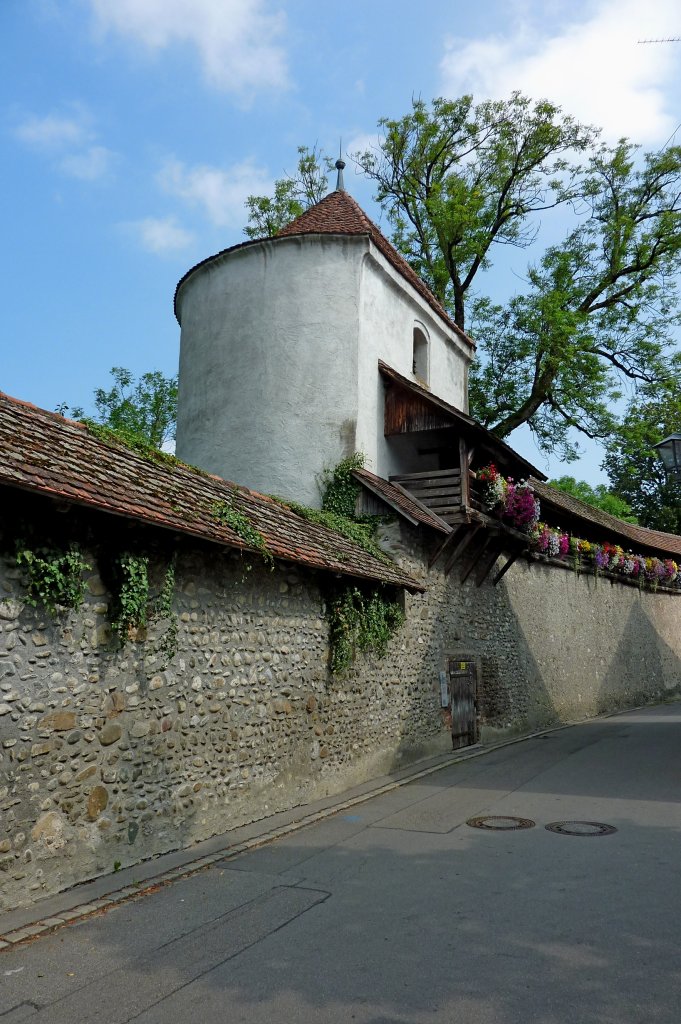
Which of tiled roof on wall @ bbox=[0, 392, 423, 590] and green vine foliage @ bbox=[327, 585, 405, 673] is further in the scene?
green vine foliage @ bbox=[327, 585, 405, 673]

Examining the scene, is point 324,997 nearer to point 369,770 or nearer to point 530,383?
point 369,770

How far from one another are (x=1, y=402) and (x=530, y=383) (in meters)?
19.2

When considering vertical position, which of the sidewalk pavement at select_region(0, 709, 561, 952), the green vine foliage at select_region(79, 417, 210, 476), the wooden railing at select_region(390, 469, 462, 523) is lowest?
the sidewalk pavement at select_region(0, 709, 561, 952)

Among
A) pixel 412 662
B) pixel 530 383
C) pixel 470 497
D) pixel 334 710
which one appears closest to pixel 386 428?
pixel 470 497

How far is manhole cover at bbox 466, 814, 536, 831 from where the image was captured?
8594 mm

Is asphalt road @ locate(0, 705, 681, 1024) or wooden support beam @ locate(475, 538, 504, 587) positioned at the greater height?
wooden support beam @ locate(475, 538, 504, 587)

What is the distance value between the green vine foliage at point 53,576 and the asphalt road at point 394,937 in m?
2.63

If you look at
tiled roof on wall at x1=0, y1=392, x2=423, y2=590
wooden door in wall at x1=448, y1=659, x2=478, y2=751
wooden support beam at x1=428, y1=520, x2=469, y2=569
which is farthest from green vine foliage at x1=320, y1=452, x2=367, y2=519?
wooden door in wall at x1=448, y1=659, x2=478, y2=751

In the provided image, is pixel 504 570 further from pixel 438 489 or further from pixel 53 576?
pixel 53 576

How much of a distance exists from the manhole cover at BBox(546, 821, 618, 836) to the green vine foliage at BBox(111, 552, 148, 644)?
203 inches

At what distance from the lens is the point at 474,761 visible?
46.0 feet

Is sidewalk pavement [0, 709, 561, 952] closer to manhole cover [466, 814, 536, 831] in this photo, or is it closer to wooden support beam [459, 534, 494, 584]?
manhole cover [466, 814, 536, 831]

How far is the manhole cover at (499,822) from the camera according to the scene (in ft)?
28.2

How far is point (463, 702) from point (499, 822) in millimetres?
7063
